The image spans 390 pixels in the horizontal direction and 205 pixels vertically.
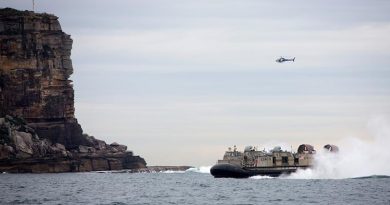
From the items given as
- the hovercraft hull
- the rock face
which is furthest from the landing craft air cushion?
the rock face

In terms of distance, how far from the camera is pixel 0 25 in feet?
614

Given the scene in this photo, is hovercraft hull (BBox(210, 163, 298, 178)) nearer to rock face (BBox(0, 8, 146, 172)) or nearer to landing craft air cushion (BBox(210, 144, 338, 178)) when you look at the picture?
landing craft air cushion (BBox(210, 144, 338, 178))

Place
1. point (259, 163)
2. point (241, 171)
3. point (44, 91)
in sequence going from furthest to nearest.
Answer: point (44, 91) → point (259, 163) → point (241, 171)

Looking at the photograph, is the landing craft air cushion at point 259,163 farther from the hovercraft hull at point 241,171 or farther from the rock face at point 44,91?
the rock face at point 44,91

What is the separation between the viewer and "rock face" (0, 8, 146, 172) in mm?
184375

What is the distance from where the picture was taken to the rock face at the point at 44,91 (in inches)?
7259

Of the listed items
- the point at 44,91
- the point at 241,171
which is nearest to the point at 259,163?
the point at 241,171

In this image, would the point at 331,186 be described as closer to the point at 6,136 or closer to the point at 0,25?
the point at 6,136

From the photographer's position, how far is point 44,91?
188 meters

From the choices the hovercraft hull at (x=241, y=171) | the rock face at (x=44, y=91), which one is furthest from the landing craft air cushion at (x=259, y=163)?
the rock face at (x=44, y=91)

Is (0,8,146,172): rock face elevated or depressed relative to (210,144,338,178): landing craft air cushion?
elevated

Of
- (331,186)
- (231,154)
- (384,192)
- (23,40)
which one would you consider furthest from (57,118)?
(384,192)

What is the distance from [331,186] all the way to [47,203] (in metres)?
37.3

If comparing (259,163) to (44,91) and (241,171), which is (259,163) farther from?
(44,91)
